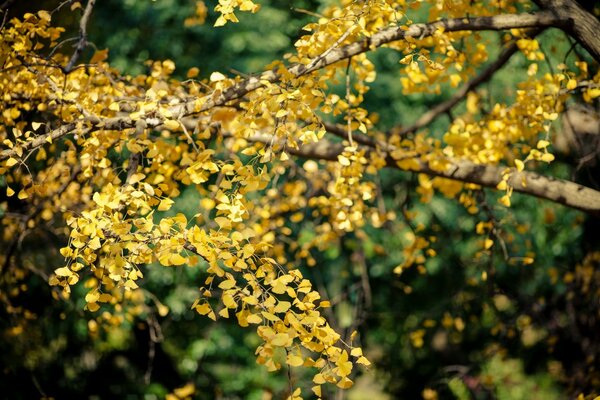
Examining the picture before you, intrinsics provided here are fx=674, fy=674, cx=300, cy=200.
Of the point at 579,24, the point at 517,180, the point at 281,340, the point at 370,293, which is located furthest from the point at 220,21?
the point at 370,293

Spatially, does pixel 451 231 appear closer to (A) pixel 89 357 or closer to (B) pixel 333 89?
(B) pixel 333 89

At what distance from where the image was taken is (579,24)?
107 inches

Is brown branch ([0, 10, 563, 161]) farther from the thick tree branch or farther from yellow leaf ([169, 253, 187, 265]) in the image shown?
yellow leaf ([169, 253, 187, 265])

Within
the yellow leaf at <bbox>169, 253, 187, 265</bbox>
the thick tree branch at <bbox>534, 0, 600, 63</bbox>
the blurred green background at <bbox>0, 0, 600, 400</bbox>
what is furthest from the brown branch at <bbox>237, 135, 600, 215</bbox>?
the blurred green background at <bbox>0, 0, 600, 400</bbox>

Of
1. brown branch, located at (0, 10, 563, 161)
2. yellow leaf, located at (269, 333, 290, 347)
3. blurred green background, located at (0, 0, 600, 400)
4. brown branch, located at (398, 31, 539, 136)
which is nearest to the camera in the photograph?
yellow leaf, located at (269, 333, 290, 347)

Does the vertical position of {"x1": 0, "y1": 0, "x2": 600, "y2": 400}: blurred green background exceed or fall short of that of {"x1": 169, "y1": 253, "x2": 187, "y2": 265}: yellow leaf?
it falls short

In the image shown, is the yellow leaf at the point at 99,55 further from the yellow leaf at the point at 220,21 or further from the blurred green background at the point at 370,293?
the blurred green background at the point at 370,293

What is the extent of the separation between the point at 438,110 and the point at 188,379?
4.00 m

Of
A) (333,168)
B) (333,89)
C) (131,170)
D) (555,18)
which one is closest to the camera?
(131,170)

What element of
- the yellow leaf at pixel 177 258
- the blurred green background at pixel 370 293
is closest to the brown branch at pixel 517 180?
the yellow leaf at pixel 177 258

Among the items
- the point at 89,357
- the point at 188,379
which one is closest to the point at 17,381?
the point at 89,357

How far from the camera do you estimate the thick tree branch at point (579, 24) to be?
8.82 ft

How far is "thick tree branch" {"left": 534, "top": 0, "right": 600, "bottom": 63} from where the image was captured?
→ 2689 millimetres

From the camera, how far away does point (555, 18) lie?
2730mm
